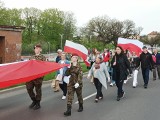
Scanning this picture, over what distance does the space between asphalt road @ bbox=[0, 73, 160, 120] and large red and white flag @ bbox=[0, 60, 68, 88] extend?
0.92 meters

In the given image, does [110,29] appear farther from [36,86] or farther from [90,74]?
[36,86]

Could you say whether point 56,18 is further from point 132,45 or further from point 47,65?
point 47,65

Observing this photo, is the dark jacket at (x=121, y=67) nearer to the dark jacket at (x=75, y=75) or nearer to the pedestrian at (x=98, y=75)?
the pedestrian at (x=98, y=75)

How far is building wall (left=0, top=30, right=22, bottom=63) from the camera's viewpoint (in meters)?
23.2

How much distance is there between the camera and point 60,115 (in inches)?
360

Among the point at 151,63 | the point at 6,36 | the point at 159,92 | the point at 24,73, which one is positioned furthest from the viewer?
the point at 6,36

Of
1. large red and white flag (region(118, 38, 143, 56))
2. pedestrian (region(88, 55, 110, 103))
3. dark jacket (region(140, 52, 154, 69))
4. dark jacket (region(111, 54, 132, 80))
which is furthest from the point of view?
large red and white flag (region(118, 38, 143, 56))

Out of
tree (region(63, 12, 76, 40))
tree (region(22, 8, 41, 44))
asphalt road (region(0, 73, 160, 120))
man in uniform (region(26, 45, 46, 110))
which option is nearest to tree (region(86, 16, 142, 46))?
tree (region(63, 12, 76, 40))

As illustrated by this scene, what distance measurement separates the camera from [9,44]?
2344 cm

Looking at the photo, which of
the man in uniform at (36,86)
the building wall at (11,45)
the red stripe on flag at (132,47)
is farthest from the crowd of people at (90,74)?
the building wall at (11,45)

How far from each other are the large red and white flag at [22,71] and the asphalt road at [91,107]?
3.01 feet

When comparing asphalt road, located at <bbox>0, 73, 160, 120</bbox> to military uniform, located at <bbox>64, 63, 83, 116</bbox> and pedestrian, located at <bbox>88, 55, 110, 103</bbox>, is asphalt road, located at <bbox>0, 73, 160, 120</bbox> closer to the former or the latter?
pedestrian, located at <bbox>88, 55, 110, 103</bbox>

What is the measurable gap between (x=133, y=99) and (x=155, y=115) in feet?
9.02

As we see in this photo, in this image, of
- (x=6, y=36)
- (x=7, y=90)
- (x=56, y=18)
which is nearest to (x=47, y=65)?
(x=7, y=90)
